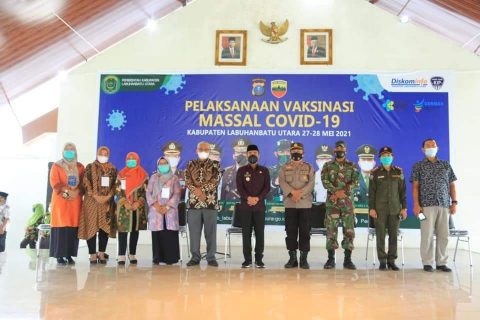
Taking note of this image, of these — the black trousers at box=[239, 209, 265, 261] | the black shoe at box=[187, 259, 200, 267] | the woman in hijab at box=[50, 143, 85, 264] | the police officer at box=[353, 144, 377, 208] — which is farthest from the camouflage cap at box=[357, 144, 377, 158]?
the woman in hijab at box=[50, 143, 85, 264]

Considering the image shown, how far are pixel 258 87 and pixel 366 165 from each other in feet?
6.53

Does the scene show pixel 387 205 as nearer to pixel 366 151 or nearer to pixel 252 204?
pixel 252 204

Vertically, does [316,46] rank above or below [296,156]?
above

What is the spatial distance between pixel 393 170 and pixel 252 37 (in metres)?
3.53

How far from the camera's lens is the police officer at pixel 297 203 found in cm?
435

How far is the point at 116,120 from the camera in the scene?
6777mm

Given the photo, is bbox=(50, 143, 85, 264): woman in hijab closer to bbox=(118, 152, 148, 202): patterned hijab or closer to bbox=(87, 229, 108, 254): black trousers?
bbox=(87, 229, 108, 254): black trousers

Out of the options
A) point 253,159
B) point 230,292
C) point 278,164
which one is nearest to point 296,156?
point 253,159

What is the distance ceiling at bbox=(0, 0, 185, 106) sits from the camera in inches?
211

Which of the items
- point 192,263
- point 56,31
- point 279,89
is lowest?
point 192,263

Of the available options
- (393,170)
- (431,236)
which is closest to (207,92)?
(393,170)

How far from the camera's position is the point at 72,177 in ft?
14.7

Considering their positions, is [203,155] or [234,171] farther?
[234,171]

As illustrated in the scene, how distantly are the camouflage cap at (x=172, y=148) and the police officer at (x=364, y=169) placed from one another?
2.67 meters
